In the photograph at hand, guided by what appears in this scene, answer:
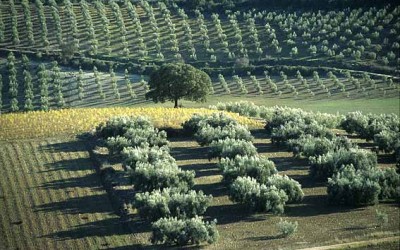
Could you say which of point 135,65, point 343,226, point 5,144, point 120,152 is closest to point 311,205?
point 343,226

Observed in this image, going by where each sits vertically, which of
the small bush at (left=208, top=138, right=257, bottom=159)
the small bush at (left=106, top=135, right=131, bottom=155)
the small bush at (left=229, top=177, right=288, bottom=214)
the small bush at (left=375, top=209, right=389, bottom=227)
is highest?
the small bush at (left=375, top=209, right=389, bottom=227)

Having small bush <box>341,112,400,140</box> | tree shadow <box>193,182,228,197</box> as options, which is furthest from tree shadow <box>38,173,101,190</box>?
small bush <box>341,112,400,140</box>

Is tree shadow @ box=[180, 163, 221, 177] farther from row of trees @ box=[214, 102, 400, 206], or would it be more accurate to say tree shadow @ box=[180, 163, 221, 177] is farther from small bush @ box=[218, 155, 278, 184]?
row of trees @ box=[214, 102, 400, 206]

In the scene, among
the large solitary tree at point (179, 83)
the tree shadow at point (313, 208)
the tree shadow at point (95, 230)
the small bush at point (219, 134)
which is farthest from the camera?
the large solitary tree at point (179, 83)

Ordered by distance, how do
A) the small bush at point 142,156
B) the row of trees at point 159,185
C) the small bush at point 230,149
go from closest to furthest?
the row of trees at point 159,185 < the small bush at point 142,156 < the small bush at point 230,149

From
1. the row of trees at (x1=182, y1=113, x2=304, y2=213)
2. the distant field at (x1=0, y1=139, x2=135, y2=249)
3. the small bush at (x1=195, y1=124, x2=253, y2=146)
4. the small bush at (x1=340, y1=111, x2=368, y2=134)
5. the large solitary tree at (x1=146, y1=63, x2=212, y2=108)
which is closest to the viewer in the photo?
the distant field at (x1=0, y1=139, x2=135, y2=249)

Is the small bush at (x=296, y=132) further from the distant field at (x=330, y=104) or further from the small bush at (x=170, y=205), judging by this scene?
the distant field at (x=330, y=104)

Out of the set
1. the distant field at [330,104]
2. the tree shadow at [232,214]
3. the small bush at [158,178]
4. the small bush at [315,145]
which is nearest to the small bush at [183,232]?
the tree shadow at [232,214]

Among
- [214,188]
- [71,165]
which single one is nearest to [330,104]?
[214,188]
